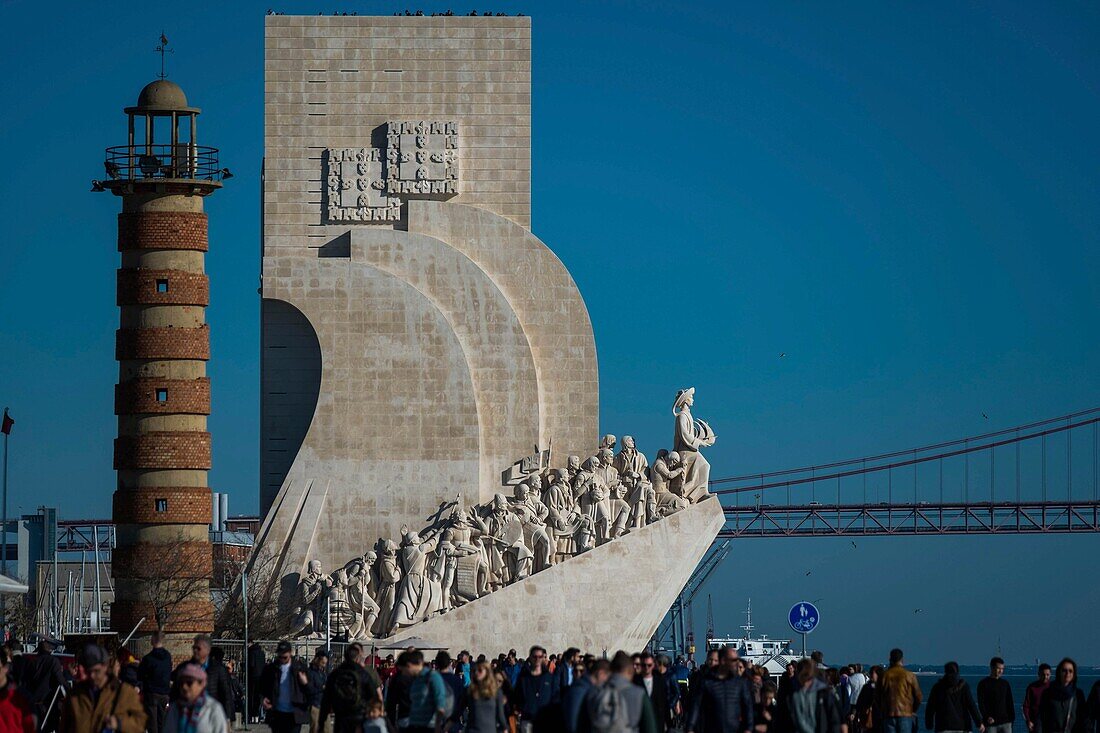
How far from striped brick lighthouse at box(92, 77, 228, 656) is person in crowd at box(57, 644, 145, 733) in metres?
19.5

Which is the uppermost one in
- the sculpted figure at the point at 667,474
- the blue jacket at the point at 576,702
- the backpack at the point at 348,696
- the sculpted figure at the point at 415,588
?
the sculpted figure at the point at 667,474

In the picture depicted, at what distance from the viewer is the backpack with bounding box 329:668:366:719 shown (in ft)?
50.3

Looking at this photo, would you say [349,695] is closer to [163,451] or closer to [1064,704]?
[1064,704]

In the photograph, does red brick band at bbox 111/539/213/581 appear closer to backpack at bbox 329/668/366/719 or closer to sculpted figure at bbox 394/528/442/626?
sculpted figure at bbox 394/528/442/626

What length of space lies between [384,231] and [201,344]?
434 centimetres

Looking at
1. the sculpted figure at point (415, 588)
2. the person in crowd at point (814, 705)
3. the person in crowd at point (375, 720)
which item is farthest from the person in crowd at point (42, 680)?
the sculpted figure at point (415, 588)

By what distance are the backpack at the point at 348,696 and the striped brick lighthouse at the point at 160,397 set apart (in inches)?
682

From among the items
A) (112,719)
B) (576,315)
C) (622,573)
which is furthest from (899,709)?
(576,315)

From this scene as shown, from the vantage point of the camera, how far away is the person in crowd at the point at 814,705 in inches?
559

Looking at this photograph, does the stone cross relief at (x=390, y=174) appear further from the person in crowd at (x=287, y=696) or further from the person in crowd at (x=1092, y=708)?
the person in crowd at (x=1092, y=708)

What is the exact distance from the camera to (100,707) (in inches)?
504

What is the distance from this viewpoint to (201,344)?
33.1 m

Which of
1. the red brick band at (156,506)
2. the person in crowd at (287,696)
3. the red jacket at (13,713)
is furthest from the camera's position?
the red brick band at (156,506)

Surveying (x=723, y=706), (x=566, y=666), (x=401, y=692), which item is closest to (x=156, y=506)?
(x=566, y=666)
